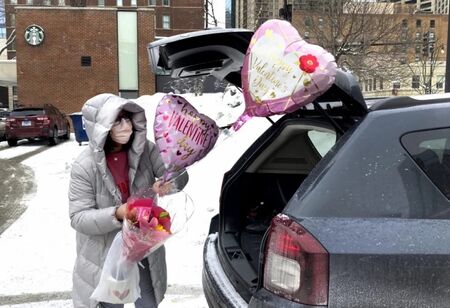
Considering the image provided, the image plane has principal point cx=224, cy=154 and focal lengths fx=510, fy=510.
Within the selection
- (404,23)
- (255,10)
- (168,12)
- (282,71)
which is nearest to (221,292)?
(282,71)

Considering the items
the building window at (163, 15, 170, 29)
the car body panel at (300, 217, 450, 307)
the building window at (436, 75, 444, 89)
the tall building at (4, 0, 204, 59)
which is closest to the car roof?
the car body panel at (300, 217, 450, 307)

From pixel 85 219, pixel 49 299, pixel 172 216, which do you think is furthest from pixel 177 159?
pixel 49 299

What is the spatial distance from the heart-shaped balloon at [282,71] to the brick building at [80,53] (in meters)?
28.4

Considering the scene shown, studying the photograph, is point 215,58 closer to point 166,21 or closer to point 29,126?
point 29,126

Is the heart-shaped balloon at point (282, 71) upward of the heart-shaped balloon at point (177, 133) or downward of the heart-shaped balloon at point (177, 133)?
upward

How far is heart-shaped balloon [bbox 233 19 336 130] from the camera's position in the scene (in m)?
2.13

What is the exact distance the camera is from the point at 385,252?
1.85 metres

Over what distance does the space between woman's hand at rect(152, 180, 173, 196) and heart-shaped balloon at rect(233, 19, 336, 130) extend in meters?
0.76

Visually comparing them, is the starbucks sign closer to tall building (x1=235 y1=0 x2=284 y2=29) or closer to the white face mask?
tall building (x1=235 y1=0 x2=284 y2=29)

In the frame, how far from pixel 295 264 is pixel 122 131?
1342 mm

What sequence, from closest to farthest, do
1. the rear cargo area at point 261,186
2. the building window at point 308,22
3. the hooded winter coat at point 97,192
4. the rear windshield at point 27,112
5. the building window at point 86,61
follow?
the hooded winter coat at point 97,192 < the rear cargo area at point 261,186 < the rear windshield at point 27,112 < the building window at point 308,22 < the building window at point 86,61

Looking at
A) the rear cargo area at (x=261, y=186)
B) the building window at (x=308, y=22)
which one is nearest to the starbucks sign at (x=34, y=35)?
the building window at (x=308, y=22)

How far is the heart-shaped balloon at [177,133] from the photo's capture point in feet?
9.59

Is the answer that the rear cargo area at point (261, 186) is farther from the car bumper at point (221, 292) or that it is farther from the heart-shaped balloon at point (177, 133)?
the heart-shaped balloon at point (177, 133)
